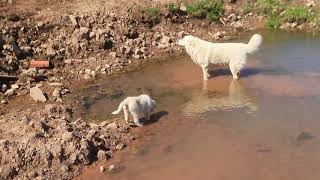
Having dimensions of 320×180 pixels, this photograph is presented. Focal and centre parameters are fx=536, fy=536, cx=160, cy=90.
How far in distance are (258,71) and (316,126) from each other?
3593 mm

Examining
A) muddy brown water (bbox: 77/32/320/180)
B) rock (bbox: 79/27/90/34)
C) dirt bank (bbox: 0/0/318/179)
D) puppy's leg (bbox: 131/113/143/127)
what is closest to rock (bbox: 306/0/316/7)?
dirt bank (bbox: 0/0/318/179)

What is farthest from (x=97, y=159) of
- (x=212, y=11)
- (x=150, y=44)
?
(x=212, y=11)

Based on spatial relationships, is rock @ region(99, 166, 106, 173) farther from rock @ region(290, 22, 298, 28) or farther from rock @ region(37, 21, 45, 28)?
rock @ region(290, 22, 298, 28)

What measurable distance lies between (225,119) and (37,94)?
4.41 meters

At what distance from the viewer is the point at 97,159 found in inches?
380

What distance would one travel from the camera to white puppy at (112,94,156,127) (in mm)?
10641

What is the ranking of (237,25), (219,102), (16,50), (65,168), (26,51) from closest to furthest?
(65,168) → (219,102) → (16,50) → (26,51) → (237,25)

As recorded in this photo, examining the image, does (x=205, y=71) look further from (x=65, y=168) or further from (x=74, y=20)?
(x=65, y=168)

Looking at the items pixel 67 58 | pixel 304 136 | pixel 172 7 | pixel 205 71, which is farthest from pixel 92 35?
pixel 304 136

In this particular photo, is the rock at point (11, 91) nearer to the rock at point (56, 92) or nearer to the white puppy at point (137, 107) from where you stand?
the rock at point (56, 92)

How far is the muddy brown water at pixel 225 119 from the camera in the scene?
9297 millimetres

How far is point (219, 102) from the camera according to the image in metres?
12.2

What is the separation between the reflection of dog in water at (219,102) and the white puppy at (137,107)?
1015mm

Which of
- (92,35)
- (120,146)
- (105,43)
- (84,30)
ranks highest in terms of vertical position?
(84,30)
